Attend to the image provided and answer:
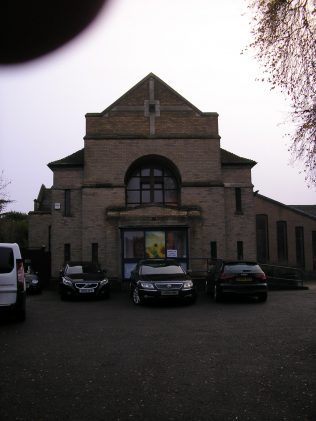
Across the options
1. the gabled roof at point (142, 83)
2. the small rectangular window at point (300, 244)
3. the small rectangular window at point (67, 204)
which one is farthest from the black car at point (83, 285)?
the small rectangular window at point (300, 244)

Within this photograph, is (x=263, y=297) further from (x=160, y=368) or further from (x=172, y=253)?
(x=160, y=368)

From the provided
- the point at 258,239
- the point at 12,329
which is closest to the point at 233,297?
the point at 12,329

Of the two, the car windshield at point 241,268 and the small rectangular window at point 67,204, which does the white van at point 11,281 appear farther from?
the small rectangular window at point 67,204

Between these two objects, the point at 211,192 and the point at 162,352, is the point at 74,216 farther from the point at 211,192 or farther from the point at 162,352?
the point at 162,352

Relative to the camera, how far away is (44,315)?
40.7 feet

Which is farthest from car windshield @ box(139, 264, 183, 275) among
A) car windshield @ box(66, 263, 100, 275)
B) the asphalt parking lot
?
the asphalt parking lot

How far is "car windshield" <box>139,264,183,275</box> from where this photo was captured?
50.9ft

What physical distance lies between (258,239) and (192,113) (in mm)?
15763

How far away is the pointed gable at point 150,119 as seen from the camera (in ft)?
81.7

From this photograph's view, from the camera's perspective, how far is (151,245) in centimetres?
2331

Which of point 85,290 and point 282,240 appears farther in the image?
point 282,240

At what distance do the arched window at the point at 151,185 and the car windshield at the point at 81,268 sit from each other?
7402mm

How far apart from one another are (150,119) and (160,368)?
20276mm

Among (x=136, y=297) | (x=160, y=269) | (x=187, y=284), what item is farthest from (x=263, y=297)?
(x=136, y=297)
